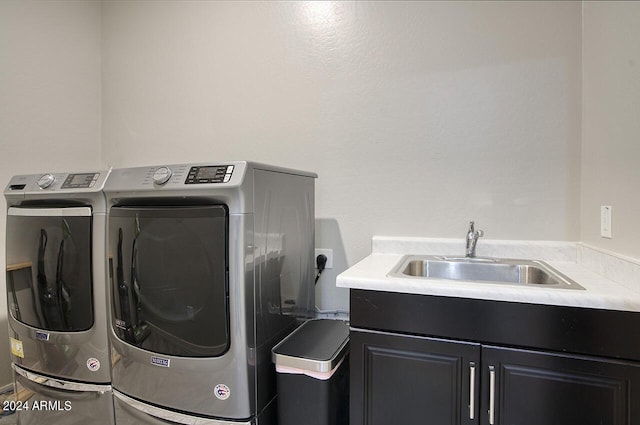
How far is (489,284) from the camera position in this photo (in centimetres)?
111

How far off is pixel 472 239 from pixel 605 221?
480 millimetres

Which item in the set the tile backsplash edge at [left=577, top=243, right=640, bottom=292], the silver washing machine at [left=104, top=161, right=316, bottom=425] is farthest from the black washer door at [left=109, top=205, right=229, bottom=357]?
the tile backsplash edge at [left=577, top=243, right=640, bottom=292]

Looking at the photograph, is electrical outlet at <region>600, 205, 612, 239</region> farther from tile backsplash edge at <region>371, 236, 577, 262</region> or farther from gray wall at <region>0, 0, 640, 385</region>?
tile backsplash edge at <region>371, 236, 577, 262</region>

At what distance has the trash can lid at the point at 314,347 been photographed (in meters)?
1.22

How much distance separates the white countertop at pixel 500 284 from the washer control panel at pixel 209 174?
0.54m

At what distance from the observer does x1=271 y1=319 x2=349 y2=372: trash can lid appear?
122cm

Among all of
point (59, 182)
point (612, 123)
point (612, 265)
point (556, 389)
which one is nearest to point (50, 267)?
point (59, 182)

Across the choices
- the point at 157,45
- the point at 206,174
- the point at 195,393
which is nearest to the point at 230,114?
the point at 157,45

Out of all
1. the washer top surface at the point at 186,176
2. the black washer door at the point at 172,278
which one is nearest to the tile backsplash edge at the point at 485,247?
the washer top surface at the point at 186,176

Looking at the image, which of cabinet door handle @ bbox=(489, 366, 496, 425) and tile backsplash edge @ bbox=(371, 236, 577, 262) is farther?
tile backsplash edge @ bbox=(371, 236, 577, 262)

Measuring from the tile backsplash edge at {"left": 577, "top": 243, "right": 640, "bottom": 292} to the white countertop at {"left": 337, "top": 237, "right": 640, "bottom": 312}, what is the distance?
0.6 inches

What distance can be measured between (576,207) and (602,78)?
1.78 feet

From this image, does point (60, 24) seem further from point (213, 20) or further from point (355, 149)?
point (355, 149)

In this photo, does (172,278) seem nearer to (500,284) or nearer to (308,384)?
(308,384)
